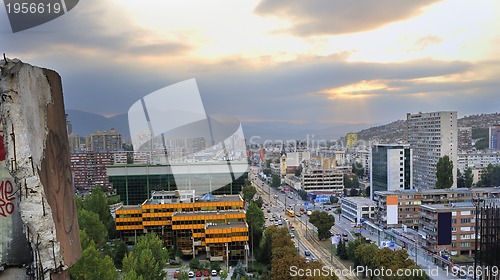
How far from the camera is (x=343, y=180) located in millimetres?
20797

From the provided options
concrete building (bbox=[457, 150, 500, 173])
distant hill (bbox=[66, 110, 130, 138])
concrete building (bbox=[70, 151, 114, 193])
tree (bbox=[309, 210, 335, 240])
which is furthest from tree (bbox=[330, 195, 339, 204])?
distant hill (bbox=[66, 110, 130, 138])

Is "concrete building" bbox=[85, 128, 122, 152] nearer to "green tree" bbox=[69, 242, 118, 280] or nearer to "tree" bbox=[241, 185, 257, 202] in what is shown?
"tree" bbox=[241, 185, 257, 202]

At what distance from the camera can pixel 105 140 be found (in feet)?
98.2

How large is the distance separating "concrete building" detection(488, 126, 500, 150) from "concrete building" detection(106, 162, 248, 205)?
2326cm

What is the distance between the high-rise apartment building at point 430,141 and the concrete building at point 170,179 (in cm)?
844

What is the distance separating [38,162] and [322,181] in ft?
61.7

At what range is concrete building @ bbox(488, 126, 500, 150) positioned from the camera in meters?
29.2

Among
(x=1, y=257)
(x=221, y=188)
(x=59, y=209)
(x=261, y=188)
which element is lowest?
(x=261, y=188)

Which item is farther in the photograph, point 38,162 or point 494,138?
point 494,138

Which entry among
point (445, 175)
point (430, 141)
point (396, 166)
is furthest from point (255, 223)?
point (430, 141)

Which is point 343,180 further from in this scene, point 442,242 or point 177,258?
point 177,258

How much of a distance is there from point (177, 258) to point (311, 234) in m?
4.55

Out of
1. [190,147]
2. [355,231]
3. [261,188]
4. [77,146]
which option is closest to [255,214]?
[355,231]

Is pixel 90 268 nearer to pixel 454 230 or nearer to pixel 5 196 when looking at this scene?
pixel 5 196
